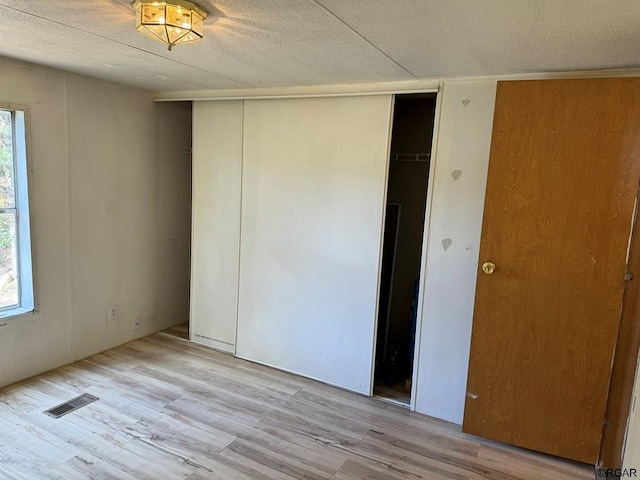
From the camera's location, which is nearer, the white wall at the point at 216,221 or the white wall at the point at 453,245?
the white wall at the point at 453,245

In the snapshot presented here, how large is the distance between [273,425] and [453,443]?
41.9 inches

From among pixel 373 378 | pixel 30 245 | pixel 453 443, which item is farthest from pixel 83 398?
pixel 453 443

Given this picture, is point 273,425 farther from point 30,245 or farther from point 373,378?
point 30,245

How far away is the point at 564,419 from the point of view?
2375 millimetres

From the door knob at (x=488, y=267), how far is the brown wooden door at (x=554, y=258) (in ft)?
0.07

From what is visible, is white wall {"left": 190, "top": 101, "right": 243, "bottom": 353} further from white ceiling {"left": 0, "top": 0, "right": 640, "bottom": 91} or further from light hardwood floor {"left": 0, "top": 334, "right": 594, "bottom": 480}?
white ceiling {"left": 0, "top": 0, "right": 640, "bottom": 91}

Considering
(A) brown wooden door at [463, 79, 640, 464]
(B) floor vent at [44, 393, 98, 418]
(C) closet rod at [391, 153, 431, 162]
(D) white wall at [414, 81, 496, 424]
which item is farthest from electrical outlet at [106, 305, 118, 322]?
(A) brown wooden door at [463, 79, 640, 464]

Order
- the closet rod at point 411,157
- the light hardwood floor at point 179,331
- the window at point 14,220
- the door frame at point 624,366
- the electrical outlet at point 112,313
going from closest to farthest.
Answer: the door frame at point 624,366, the window at point 14,220, the closet rod at point 411,157, the electrical outlet at point 112,313, the light hardwood floor at point 179,331

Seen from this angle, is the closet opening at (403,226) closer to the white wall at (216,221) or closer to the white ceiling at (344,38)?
the white ceiling at (344,38)

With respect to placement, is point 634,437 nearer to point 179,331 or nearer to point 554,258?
point 554,258

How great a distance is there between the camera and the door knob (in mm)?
2420

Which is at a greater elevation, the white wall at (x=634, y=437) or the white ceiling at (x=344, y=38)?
the white ceiling at (x=344, y=38)

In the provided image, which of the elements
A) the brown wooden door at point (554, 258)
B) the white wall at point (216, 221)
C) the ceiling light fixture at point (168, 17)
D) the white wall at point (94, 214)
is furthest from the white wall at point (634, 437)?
the white wall at point (94, 214)

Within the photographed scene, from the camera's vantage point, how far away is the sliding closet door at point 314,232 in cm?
294
